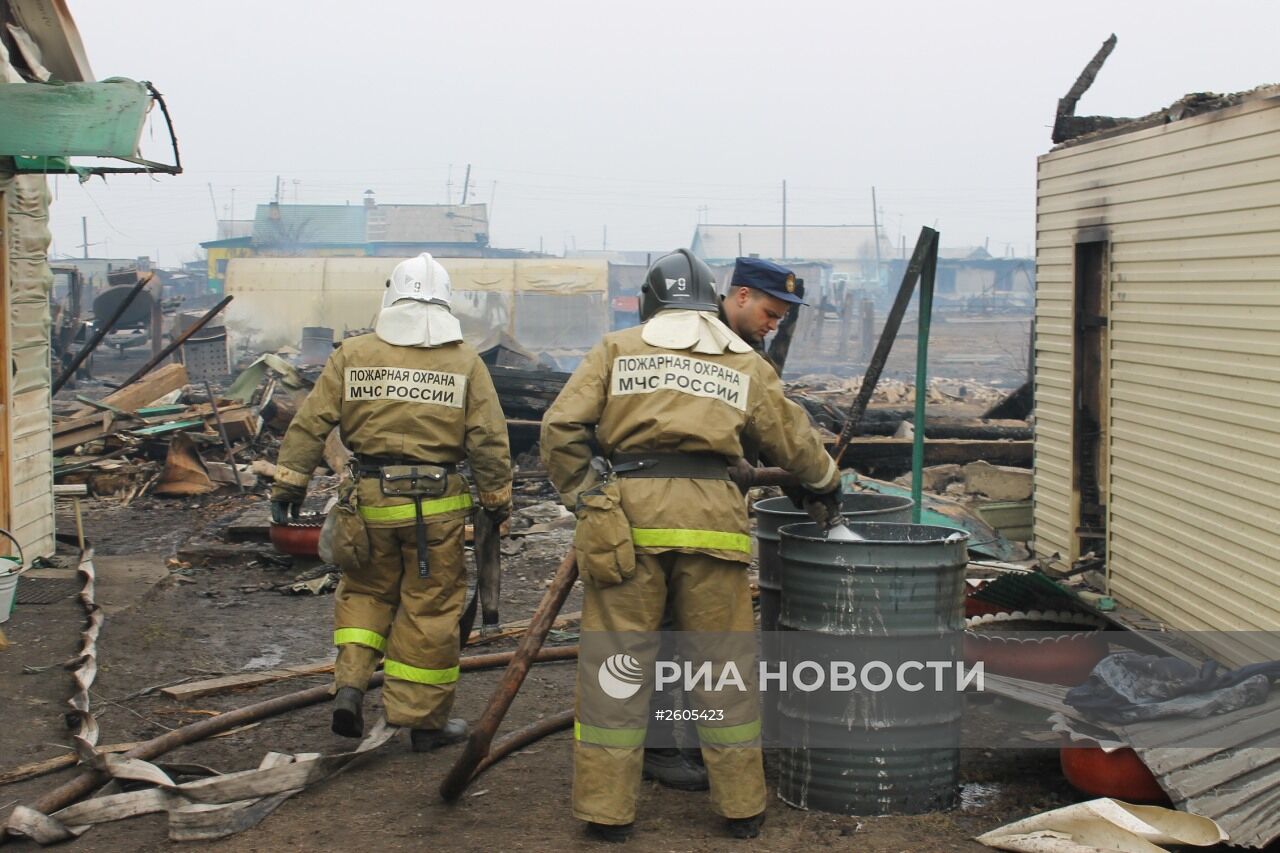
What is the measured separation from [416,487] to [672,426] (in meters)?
1.52

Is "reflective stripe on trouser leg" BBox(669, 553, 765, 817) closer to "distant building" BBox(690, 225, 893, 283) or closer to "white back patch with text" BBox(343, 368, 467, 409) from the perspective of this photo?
"white back patch with text" BBox(343, 368, 467, 409)

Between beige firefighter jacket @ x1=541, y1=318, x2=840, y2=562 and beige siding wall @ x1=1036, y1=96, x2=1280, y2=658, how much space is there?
9.09 ft

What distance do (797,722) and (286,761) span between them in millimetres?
1976

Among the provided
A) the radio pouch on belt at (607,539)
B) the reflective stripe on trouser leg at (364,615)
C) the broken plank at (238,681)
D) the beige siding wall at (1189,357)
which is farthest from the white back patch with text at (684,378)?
the broken plank at (238,681)

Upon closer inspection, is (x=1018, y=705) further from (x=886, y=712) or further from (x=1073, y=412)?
(x=1073, y=412)

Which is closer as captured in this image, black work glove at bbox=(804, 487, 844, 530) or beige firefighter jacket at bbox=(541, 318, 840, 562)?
beige firefighter jacket at bbox=(541, 318, 840, 562)

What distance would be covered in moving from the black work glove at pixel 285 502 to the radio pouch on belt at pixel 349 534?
30 cm

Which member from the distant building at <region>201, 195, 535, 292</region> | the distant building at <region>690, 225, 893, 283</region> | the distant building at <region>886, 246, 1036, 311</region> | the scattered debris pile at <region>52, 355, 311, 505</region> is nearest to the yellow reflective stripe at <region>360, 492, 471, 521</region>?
the scattered debris pile at <region>52, 355, 311, 505</region>

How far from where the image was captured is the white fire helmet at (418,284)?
223 inches

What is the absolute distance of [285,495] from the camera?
5.69 metres

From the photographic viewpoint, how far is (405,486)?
213 inches

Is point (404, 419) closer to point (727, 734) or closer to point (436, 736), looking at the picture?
point (436, 736)

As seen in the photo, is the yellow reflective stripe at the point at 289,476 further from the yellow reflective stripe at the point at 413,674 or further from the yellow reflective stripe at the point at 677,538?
the yellow reflective stripe at the point at 677,538

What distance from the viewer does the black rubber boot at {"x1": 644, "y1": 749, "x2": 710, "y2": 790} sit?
5012mm
